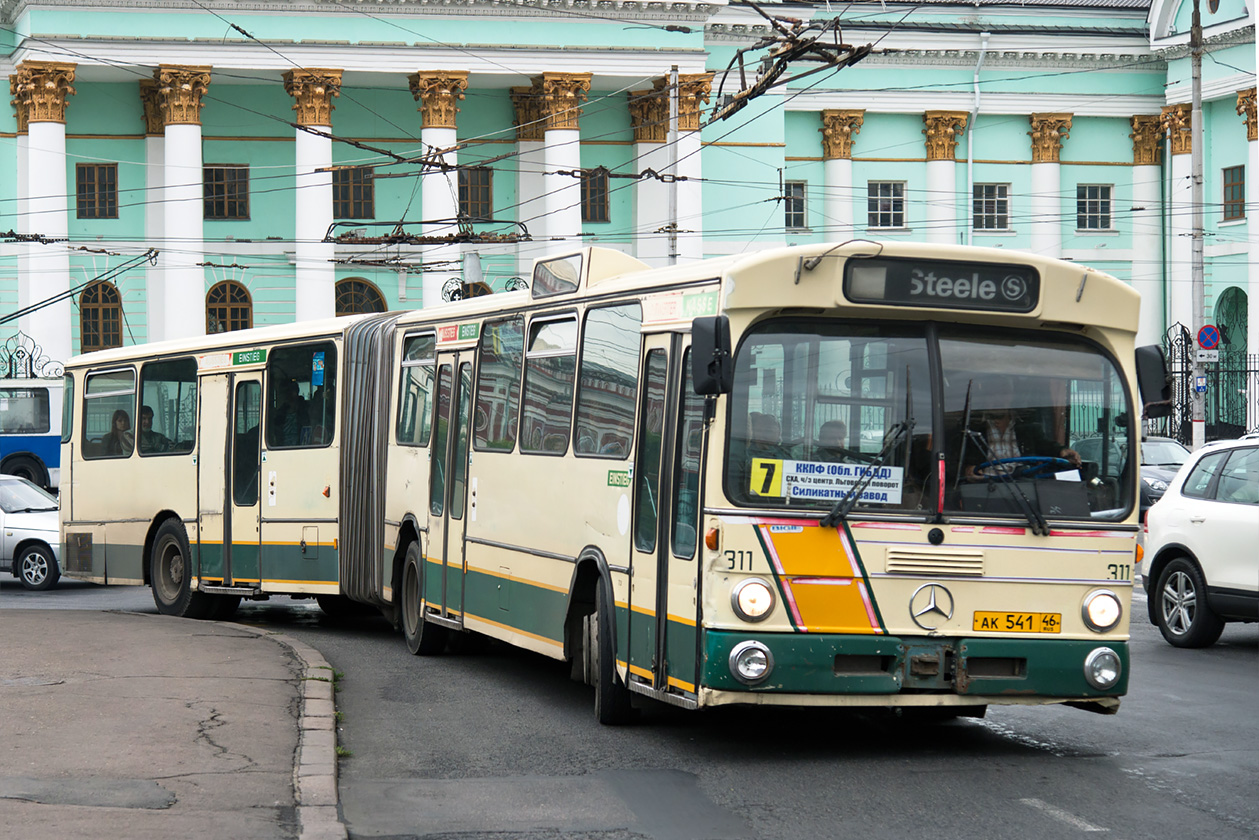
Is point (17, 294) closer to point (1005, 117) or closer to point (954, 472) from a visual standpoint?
point (1005, 117)

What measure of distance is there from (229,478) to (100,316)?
33299mm

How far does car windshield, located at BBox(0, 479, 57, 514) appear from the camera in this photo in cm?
2427

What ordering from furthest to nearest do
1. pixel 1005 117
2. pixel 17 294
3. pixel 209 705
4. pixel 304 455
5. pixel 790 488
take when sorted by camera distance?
pixel 1005 117, pixel 17 294, pixel 304 455, pixel 209 705, pixel 790 488

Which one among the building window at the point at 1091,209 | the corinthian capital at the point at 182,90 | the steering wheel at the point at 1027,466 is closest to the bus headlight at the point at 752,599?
the steering wheel at the point at 1027,466

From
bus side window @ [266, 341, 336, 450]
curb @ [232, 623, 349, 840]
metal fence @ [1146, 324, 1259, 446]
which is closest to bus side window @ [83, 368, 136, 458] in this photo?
bus side window @ [266, 341, 336, 450]

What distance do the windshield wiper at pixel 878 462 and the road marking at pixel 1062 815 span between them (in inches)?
64.7

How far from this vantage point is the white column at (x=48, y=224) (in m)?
45.8

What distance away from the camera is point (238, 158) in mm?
49844

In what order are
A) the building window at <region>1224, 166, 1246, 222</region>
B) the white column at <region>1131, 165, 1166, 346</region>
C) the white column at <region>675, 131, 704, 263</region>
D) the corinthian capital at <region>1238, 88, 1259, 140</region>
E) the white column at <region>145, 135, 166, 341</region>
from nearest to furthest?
1. the white column at <region>675, 131, 704, 263</region>
2. the white column at <region>145, 135, 166, 341</region>
3. the corinthian capital at <region>1238, 88, 1259, 140</region>
4. the building window at <region>1224, 166, 1246, 222</region>
5. the white column at <region>1131, 165, 1166, 346</region>

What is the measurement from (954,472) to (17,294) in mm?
42360

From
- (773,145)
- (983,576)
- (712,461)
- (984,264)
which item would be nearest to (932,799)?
(983,576)

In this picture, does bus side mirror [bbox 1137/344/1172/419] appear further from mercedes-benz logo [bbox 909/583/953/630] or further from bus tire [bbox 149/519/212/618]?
bus tire [bbox 149/519/212/618]

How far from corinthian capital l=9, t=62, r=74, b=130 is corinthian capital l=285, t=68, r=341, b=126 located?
18.2 ft

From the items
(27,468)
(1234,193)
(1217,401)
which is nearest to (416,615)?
(27,468)
